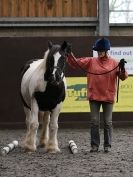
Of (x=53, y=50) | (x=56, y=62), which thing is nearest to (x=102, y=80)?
(x=56, y=62)

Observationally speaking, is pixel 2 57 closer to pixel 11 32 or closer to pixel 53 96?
pixel 11 32

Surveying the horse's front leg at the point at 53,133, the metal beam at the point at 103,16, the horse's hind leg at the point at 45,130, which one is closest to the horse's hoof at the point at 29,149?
the horse's front leg at the point at 53,133

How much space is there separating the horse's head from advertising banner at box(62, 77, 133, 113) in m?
4.86

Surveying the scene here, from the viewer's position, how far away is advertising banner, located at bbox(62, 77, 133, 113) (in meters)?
14.6

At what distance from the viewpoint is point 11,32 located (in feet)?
54.4

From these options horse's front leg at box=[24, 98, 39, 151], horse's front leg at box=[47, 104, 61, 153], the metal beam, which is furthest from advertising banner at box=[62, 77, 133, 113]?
horse's front leg at box=[24, 98, 39, 151]

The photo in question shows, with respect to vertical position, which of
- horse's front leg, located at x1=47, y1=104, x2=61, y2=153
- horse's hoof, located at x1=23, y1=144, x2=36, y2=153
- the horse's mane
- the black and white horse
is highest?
the horse's mane

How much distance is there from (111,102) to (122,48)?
5.21 meters

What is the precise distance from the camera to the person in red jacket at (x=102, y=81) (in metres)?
9.86

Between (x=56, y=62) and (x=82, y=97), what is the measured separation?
5125 mm

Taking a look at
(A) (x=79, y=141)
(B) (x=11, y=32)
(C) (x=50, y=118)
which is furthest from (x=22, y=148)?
(B) (x=11, y=32)

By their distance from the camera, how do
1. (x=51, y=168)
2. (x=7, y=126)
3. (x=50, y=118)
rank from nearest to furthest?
(x=51, y=168), (x=50, y=118), (x=7, y=126)

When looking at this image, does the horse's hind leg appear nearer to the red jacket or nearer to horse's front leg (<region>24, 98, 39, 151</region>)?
horse's front leg (<region>24, 98, 39, 151</region>)

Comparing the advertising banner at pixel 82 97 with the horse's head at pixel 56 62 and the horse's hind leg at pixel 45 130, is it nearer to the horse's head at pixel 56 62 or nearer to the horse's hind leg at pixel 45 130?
the horse's hind leg at pixel 45 130
